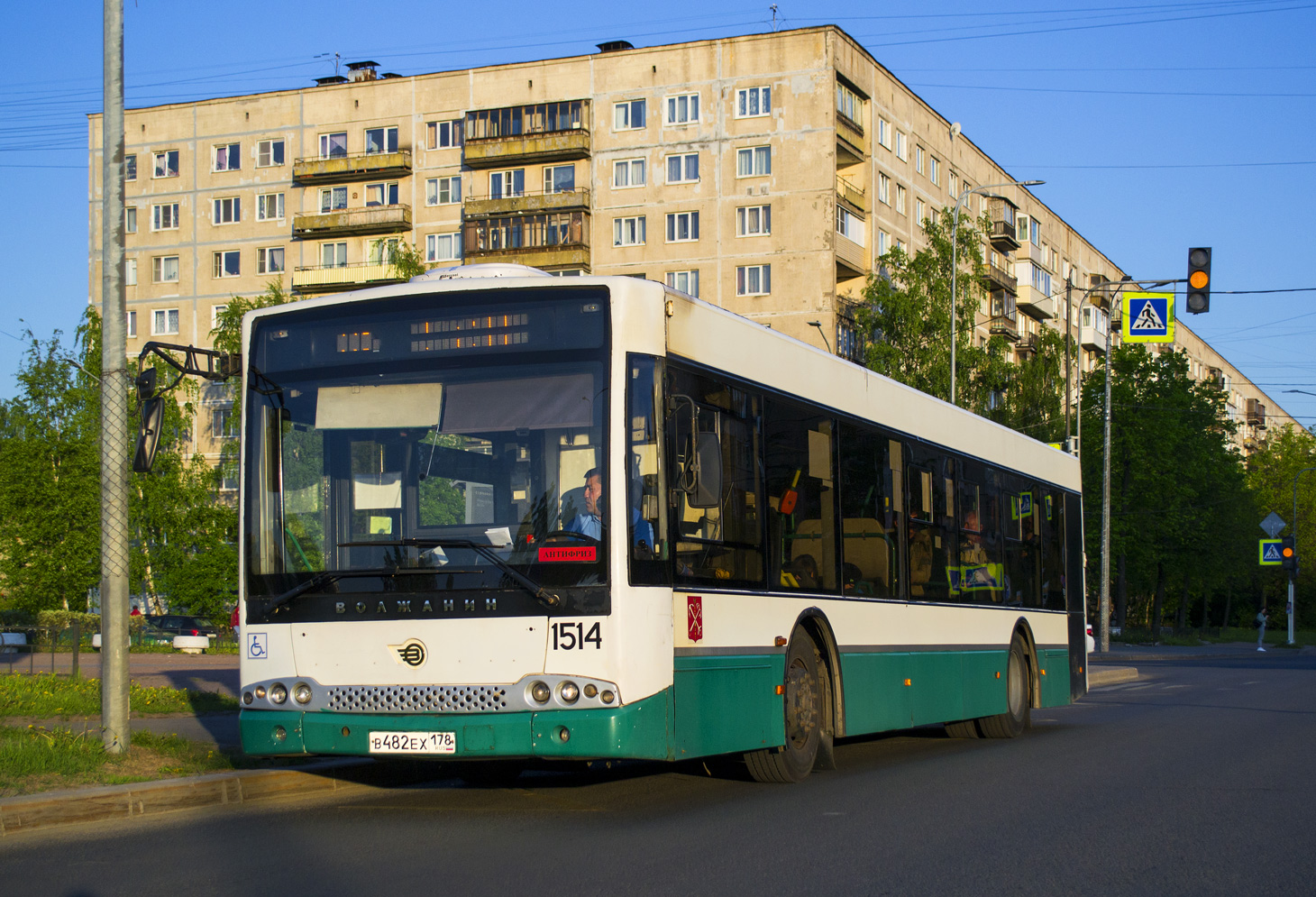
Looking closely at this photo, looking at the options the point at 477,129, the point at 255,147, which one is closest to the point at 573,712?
the point at 477,129

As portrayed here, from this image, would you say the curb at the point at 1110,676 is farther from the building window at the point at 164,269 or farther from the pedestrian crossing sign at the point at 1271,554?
the building window at the point at 164,269

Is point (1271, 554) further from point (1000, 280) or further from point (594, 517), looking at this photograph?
point (594, 517)

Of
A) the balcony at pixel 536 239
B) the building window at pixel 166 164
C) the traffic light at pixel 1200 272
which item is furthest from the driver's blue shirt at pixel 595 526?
the building window at pixel 166 164

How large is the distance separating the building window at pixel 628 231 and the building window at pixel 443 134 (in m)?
8.76

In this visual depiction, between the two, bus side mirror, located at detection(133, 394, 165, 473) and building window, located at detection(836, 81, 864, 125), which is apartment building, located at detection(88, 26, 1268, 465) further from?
bus side mirror, located at detection(133, 394, 165, 473)

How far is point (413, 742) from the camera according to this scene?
8766 mm

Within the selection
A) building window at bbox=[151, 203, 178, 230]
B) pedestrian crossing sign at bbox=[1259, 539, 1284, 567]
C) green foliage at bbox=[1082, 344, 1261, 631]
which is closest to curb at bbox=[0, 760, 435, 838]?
pedestrian crossing sign at bbox=[1259, 539, 1284, 567]

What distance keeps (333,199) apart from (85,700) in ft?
185

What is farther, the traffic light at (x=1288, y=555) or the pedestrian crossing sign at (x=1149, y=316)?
the traffic light at (x=1288, y=555)

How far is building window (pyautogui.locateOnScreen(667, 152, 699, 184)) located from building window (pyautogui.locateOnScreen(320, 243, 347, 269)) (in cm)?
1627

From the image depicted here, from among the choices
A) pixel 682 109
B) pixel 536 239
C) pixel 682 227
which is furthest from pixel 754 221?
pixel 536 239

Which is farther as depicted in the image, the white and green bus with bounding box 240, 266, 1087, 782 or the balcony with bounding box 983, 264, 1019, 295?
the balcony with bounding box 983, 264, 1019, 295

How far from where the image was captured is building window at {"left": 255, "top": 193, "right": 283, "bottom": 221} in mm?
71000

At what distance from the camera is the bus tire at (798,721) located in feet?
34.3
